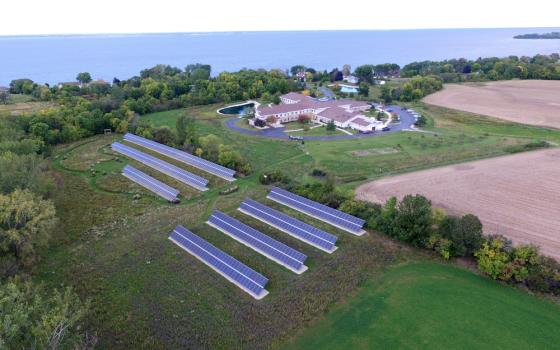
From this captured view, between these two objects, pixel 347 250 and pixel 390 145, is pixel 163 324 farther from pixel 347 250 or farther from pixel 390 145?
pixel 390 145

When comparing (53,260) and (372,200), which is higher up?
(372,200)

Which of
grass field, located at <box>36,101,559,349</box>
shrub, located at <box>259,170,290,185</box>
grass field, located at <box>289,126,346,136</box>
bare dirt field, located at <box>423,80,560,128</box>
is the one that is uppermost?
bare dirt field, located at <box>423,80,560,128</box>

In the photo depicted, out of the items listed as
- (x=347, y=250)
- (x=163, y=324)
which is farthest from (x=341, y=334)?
(x=163, y=324)

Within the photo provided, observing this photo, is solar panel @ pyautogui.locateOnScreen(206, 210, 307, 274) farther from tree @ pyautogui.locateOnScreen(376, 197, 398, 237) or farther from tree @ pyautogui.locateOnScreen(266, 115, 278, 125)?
tree @ pyautogui.locateOnScreen(266, 115, 278, 125)

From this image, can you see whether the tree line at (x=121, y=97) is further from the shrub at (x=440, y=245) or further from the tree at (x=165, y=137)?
the shrub at (x=440, y=245)

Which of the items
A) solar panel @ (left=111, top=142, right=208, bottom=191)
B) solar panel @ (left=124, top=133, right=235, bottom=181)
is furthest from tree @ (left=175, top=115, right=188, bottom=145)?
solar panel @ (left=111, top=142, right=208, bottom=191)

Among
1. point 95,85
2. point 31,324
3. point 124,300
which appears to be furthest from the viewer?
point 95,85

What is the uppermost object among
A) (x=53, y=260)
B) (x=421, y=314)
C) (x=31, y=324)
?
(x=31, y=324)
